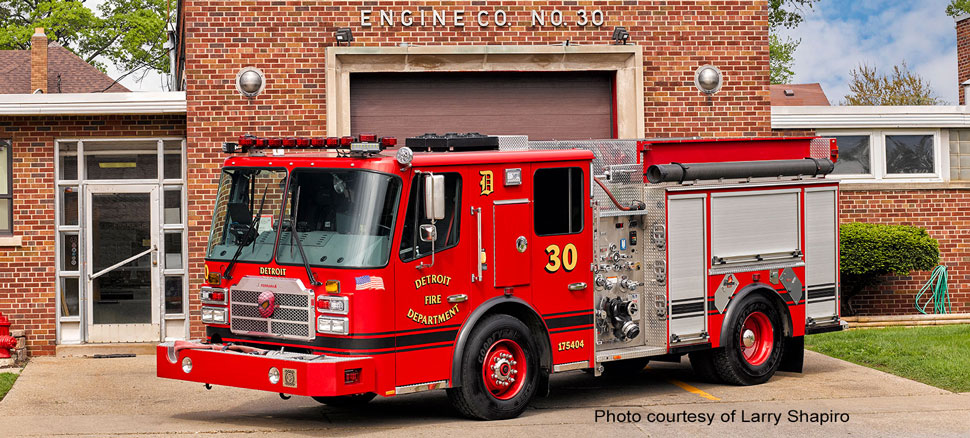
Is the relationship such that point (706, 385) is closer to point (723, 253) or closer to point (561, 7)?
point (723, 253)

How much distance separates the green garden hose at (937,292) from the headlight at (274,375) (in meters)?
11.1

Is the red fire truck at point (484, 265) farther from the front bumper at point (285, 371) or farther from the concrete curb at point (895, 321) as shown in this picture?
the concrete curb at point (895, 321)

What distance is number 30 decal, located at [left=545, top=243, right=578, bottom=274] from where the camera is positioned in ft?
34.3

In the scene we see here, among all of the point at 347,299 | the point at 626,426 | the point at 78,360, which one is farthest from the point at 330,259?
the point at 78,360

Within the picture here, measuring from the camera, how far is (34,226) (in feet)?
49.7

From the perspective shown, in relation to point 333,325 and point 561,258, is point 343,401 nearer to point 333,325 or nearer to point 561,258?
point 333,325

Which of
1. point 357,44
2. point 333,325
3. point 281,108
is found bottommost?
point 333,325

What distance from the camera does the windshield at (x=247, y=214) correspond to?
9.94 m

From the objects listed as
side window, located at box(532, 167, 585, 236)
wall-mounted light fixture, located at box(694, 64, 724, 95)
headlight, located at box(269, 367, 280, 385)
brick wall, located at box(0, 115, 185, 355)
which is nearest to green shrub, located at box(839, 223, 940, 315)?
wall-mounted light fixture, located at box(694, 64, 724, 95)

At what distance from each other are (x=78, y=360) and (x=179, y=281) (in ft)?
5.12

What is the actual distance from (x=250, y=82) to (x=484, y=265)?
6.06 metres

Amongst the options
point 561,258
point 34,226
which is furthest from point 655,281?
point 34,226

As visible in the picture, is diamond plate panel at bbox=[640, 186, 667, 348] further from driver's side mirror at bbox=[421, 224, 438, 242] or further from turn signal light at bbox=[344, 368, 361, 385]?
turn signal light at bbox=[344, 368, 361, 385]

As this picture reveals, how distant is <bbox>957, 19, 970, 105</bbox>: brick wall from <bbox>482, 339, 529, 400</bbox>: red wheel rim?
14070mm
